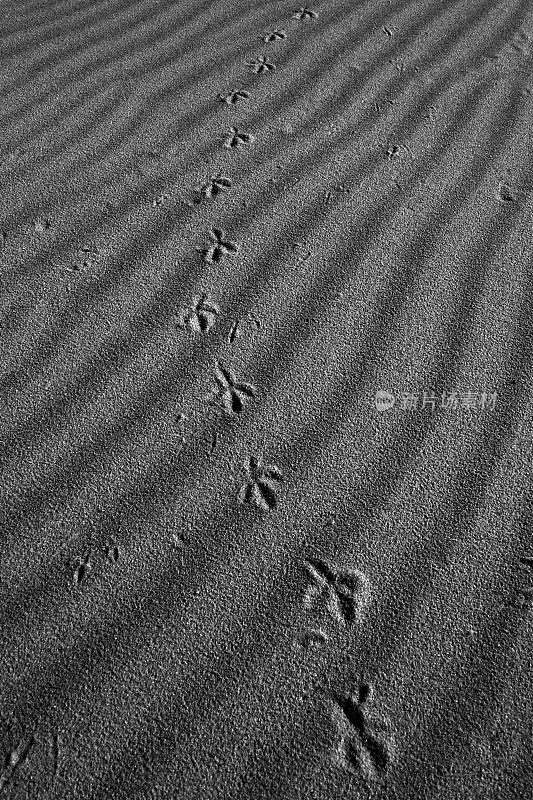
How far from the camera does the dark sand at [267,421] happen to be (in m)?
1.35

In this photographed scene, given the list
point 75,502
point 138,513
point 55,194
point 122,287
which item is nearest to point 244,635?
point 138,513

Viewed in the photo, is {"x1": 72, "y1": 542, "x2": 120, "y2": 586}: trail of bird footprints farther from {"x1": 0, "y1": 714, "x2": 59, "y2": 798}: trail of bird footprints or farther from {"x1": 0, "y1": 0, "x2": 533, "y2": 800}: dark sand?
{"x1": 0, "y1": 714, "x2": 59, "y2": 798}: trail of bird footprints

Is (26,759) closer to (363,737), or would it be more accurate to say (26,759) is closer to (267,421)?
(363,737)

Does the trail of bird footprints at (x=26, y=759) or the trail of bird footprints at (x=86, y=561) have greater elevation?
the trail of bird footprints at (x=86, y=561)

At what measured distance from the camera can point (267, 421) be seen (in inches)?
71.5

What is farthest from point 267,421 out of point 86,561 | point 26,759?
point 26,759

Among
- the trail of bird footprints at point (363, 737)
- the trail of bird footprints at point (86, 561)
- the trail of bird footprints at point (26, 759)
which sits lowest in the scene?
the trail of bird footprints at point (26, 759)

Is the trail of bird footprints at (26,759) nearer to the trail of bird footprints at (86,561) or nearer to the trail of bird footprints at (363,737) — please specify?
the trail of bird footprints at (86,561)

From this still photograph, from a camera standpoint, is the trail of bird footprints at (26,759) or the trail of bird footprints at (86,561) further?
the trail of bird footprints at (86,561)

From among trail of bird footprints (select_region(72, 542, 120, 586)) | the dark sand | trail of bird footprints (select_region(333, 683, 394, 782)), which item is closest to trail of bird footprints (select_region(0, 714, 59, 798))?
the dark sand

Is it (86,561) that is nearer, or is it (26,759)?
(26,759)

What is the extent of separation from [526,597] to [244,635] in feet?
1.89

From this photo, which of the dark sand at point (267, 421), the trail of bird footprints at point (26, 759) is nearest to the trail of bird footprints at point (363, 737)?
the dark sand at point (267, 421)

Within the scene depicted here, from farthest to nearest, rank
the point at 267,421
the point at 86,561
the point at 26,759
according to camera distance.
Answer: the point at 267,421 → the point at 86,561 → the point at 26,759
